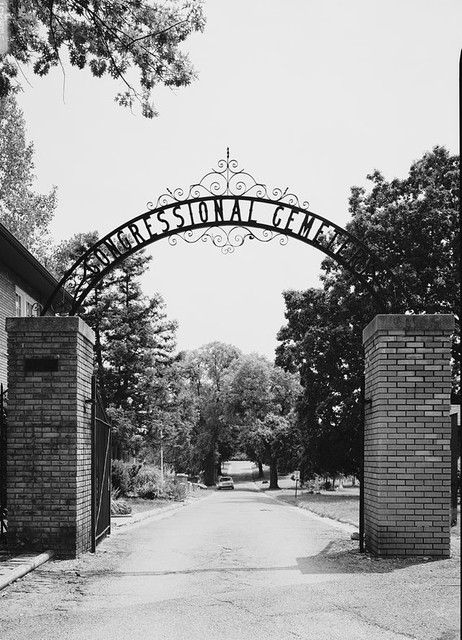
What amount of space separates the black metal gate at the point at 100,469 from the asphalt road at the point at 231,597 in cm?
60

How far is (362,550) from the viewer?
11062 mm

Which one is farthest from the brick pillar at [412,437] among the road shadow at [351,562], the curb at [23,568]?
the curb at [23,568]

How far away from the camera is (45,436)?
34.6 feet

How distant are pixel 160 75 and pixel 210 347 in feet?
Result: 216

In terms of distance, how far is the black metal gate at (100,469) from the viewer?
450 inches

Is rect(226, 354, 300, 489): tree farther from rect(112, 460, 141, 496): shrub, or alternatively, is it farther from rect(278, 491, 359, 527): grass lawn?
rect(112, 460, 141, 496): shrub

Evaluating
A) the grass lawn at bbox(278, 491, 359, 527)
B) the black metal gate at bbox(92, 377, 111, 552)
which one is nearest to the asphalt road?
the black metal gate at bbox(92, 377, 111, 552)

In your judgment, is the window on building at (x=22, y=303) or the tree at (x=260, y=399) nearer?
the window on building at (x=22, y=303)

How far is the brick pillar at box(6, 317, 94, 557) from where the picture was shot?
1038 centimetres

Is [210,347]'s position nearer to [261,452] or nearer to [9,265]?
[261,452]

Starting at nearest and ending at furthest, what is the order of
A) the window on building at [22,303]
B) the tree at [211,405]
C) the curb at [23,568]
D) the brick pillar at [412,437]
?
the curb at [23,568]
the brick pillar at [412,437]
the window on building at [22,303]
the tree at [211,405]

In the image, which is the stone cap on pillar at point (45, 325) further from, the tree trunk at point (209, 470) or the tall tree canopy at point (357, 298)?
the tree trunk at point (209, 470)

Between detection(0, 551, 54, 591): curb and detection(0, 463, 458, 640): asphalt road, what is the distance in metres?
0.11

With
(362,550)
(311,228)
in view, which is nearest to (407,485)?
(362,550)
